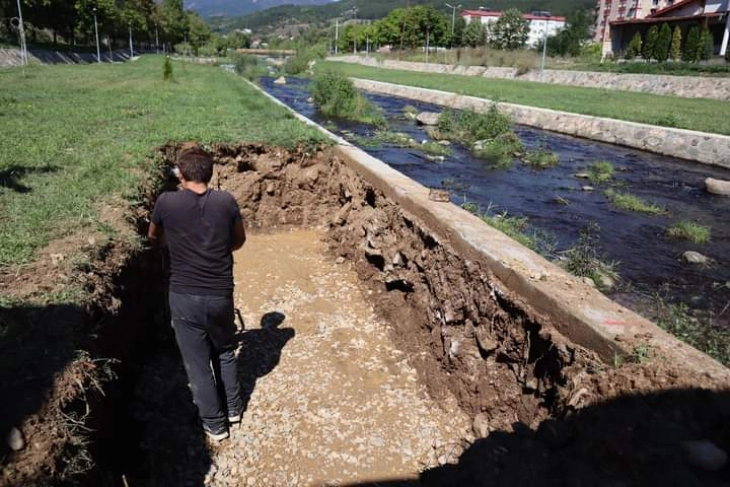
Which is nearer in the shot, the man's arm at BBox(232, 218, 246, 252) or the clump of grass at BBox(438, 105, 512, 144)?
the man's arm at BBox(232, 218, 246, 252)

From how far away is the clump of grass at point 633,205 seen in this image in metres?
10.5

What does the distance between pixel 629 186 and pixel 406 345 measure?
9597 mm

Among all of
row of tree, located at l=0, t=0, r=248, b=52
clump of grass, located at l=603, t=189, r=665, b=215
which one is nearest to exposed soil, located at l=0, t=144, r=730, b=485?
clump of grass, located at l=603, t=189, r=665, b=215

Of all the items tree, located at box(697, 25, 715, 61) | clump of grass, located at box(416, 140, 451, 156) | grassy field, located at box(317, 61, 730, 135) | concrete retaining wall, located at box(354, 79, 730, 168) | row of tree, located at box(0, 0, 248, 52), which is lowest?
clump of grass, located at box(416, 140, 451, 156)

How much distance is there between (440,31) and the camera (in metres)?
83.2

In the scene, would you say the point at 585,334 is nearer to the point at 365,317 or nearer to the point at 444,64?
the point at 365,317

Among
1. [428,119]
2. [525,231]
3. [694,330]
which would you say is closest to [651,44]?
[428,119]

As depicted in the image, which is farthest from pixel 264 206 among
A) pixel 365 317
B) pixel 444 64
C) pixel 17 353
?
pixel 444 64

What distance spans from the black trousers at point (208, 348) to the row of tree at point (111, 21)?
146 feet

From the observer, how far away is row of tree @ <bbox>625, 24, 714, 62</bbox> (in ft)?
124

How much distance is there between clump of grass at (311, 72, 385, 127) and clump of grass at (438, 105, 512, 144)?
3.13m

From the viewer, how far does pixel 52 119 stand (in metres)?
11.1

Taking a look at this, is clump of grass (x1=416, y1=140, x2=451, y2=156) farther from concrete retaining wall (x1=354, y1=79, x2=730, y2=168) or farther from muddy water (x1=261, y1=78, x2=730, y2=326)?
concrete retaining wall (x1=354, y1=79, x2=730, y2=168)

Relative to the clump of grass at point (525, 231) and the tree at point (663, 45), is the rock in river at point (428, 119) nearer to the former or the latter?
the clump of grass at point (525, 231)
